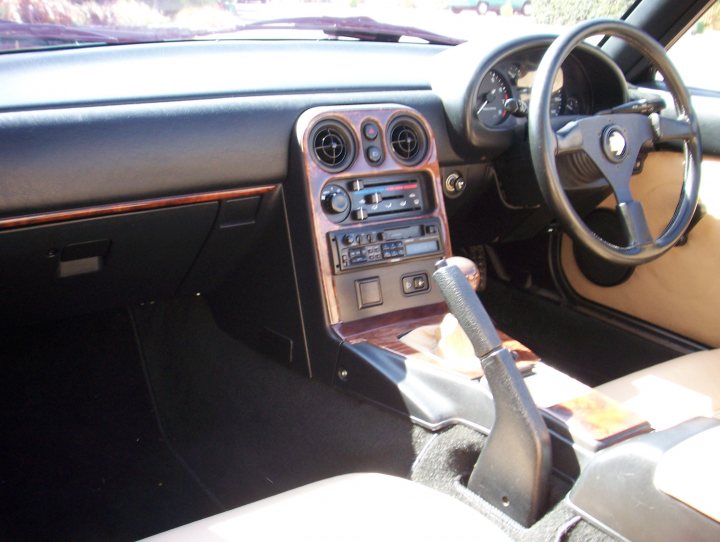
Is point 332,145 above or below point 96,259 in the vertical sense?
above

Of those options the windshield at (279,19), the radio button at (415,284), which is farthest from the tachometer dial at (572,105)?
the radio button at (415,284)

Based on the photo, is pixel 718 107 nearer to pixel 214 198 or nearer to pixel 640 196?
pixel 640 196

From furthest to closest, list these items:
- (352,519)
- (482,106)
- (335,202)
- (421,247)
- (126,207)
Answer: (482,106) → (421,247) → (335,202) → (126,207) → (352,519)

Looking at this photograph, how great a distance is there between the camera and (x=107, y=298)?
1964 millimetres

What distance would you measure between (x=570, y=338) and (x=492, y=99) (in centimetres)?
90

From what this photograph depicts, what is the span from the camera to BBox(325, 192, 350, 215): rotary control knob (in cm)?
167

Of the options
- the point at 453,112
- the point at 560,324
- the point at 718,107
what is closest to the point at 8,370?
the point at 453,112

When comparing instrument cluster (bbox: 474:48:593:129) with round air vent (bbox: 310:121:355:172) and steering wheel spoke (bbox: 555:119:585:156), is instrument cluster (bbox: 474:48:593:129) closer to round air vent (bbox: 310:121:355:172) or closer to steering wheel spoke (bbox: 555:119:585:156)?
steering wheel spoke (bbox: 555:119:585:156)

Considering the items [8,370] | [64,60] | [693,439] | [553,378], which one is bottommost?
[8,370]

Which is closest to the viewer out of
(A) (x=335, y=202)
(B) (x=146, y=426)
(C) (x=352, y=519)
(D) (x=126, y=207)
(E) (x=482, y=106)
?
(C) (x=352, y=519)

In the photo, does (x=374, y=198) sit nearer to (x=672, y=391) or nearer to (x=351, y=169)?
(x=351, y=169)

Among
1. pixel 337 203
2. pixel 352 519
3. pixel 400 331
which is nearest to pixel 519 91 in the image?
pixel 337 203

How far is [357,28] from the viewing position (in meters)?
2.13

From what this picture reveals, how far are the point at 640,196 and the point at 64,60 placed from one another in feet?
5.48
